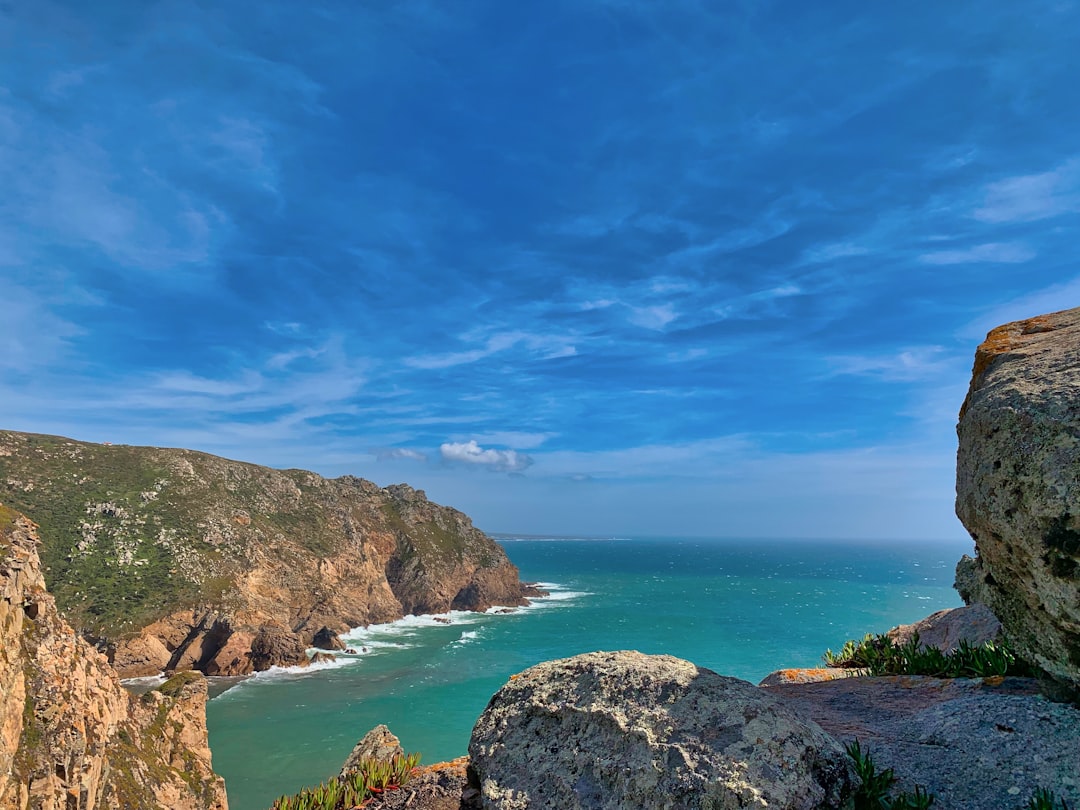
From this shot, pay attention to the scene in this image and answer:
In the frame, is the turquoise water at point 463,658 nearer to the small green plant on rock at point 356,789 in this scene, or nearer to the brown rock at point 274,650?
the brown rock at point 274,650

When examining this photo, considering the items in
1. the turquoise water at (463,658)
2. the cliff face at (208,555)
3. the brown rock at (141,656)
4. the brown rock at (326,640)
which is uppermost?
the cliff face at (208,555)

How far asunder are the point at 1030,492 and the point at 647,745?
4.78m

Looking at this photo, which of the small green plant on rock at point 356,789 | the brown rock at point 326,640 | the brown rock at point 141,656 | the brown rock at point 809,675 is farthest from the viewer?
the brown rock at point 326,640

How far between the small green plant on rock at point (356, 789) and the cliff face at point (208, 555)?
69155 millimetres

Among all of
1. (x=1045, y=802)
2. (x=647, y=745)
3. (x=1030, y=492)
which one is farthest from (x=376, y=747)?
(x=1030, y=492)

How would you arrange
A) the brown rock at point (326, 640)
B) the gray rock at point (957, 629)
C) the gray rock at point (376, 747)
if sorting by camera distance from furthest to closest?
1. the brown rock at point (326, 640)
2. the gray rock at point (957, 629)
3. the gray rock at point (376, 747)

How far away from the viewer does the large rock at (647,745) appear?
5277 mm

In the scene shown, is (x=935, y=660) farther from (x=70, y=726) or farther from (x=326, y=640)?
(x=326, y=640)

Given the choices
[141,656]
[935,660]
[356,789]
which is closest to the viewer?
[356,789]

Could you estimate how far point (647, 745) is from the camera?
5.76 metres

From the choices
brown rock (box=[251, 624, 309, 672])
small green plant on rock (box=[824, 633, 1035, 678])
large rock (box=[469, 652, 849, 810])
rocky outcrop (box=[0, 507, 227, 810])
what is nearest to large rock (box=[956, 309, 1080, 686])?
large rock (box=[469, 652, 849, 810])

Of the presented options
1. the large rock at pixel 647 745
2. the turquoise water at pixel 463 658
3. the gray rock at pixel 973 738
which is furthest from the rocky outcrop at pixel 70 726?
the gray rock at pixel 973 738

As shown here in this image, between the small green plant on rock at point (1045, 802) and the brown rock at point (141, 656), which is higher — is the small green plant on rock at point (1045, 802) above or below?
above

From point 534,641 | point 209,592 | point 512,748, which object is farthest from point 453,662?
point 512,748
